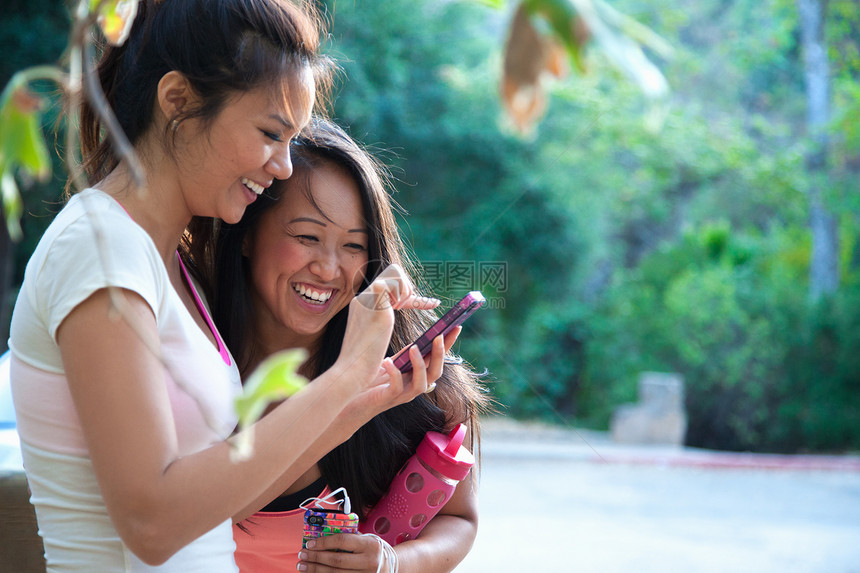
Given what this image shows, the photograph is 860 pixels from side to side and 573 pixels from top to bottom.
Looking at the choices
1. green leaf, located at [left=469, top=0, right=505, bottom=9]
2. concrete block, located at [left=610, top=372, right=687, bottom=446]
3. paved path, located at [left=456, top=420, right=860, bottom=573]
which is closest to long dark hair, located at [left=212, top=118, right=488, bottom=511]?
green leaf, located at [left=469, top=0, right=505, bottom=9]

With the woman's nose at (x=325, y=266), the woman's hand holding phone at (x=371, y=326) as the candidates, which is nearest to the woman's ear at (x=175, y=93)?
the woman's hand holding phone at (x=371, y=326)

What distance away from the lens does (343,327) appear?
195 cm

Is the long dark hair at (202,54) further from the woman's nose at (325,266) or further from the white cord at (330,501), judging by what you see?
the white cord at (330,501)

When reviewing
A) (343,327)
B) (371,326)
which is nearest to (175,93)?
(371,326)

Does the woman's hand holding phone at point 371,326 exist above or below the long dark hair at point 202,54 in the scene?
below

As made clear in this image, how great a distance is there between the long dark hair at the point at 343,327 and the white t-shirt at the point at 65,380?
2.03ft

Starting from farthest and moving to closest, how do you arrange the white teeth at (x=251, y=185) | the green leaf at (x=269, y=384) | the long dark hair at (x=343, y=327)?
the long dark hair at (x=343, y=327) → the white teeth at (x=251, y=185) → the green leaf at (x=269, y=384)

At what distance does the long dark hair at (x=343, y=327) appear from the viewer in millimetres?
1853

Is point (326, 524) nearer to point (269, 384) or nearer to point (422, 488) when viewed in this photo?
point (422, 488)

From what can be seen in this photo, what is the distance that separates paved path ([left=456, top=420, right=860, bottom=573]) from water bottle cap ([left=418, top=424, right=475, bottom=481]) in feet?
12.1

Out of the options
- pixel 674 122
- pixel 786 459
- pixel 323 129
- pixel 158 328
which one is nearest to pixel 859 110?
pixel 674 122

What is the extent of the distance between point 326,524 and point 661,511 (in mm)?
5748

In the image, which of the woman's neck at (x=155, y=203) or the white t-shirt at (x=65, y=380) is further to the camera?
the woman's neck at (x=155, y=203)

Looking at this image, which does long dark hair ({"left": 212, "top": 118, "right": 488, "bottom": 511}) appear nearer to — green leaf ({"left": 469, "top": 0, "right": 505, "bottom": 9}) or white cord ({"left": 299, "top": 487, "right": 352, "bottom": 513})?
white cord ({"left": 299, "top": 487, "right": 352, "bottom": 513})
